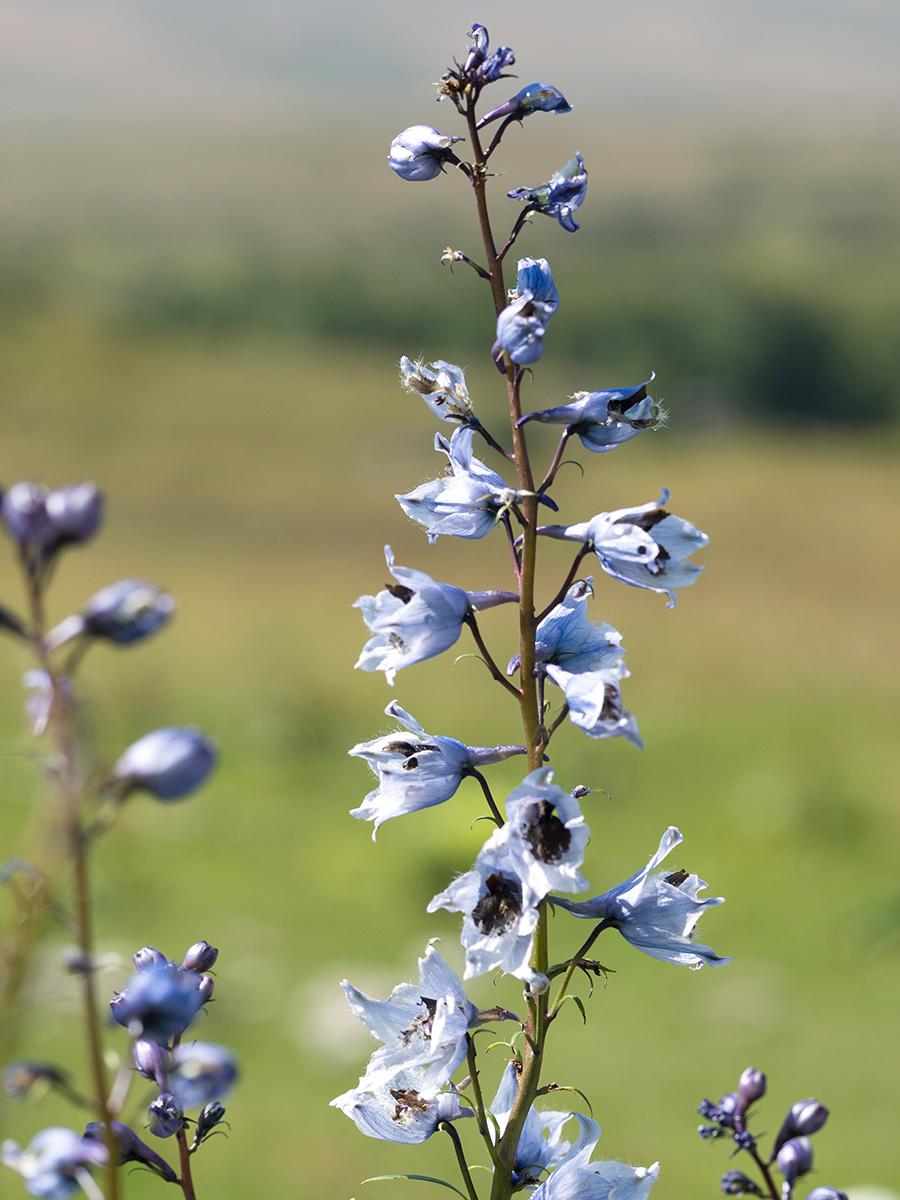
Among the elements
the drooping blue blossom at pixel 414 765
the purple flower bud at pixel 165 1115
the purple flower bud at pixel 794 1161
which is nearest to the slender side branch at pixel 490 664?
the drooping blue blossom at pixel 414 765

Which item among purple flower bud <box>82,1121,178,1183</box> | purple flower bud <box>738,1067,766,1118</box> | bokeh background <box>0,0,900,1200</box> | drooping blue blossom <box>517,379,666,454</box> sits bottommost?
bokeh background <box>0,0,900,1200</box>

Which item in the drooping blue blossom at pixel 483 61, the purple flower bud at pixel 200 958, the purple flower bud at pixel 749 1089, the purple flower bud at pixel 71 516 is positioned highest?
the drooping blue blossom at pixel 483 61

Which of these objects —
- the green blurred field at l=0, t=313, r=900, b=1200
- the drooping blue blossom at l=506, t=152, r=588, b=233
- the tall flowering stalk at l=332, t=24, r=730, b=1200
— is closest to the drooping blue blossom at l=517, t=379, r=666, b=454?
the tall flowering stalk at l=332, t=24, r=730, b=1200

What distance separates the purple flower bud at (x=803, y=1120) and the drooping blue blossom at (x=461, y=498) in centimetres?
131

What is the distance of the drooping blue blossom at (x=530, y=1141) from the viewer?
1.90m

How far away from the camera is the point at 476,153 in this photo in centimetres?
191

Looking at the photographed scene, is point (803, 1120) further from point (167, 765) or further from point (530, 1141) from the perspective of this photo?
point (167, 765)

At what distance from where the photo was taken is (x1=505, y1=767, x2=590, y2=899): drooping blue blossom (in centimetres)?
167

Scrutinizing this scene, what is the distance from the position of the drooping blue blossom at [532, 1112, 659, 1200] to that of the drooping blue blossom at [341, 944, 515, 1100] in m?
0.22

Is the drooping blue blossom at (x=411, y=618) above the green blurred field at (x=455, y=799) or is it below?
above

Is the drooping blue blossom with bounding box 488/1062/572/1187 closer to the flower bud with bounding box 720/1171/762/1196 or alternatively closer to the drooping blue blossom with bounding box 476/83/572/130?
the flower bud with bounding box 720/1171/762/1196

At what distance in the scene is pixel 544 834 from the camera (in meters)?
1.72

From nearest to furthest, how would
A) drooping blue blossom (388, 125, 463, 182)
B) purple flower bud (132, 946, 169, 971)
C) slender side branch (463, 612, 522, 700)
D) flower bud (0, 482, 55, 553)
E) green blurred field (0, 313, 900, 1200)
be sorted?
flower bud (0, 482, 55, 553) → purple flower bud (132, 946, 169, 971) → slender side branch (463, 612, 522, 700) → drooping blue blossom (388, 125, 463, 182) → green blurred field (0, 313, 900, 1200)

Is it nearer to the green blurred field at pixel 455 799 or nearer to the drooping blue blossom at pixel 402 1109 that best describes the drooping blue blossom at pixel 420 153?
the green blurred field at pixel 455 799
